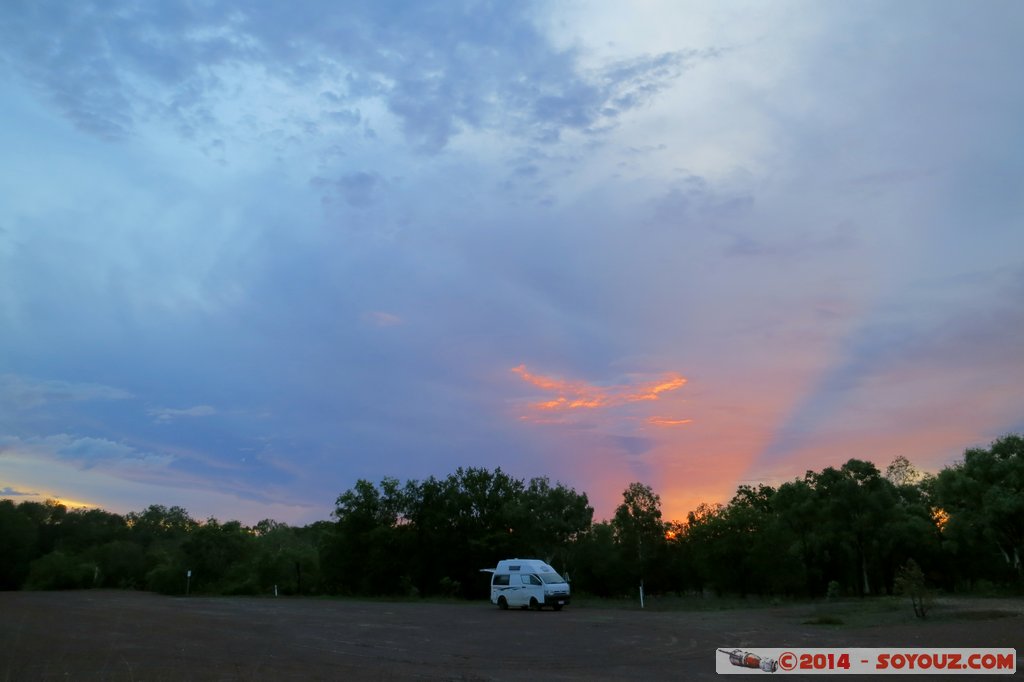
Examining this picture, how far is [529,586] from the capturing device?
34.9 metres

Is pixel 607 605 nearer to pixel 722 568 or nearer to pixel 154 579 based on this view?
pixel 722 568

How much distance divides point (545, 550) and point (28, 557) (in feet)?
185

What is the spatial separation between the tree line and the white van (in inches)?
518

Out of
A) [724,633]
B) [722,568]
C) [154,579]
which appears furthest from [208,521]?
[724,633]

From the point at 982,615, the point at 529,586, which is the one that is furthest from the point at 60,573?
the point at 982,615

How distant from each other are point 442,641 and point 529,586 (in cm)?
1531

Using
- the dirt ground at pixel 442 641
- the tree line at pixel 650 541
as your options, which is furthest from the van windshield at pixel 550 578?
the tree line at pixel 650 541

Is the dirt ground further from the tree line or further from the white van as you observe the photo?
the tree line

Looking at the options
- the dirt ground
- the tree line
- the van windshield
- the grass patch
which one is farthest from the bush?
the grass patch

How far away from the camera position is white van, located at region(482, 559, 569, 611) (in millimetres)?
34312

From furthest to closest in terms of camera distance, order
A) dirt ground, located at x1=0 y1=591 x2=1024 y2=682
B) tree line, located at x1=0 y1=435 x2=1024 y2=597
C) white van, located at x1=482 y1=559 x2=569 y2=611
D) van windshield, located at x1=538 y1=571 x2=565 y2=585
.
A: tree line, located at x1=0 y1=435 x2=1024 y2=597
van windshield, located at x1=538 y1=571 x2=565 y2=585
white van, located at x1=482 y1=559 x2=569 y2=611
dirt ground, located at x1=0 y1=591 x2=1024 y2=682

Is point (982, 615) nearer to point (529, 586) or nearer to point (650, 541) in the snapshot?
point (529, 586)

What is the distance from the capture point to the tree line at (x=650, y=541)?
41000mm

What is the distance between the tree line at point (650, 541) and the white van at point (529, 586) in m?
13.2
